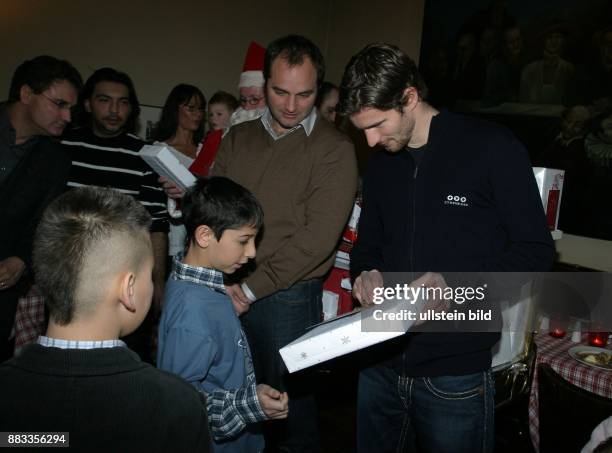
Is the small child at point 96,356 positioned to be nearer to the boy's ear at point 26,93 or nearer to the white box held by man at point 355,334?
the white box held by man at point 355,334

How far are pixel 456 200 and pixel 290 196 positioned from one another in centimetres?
70

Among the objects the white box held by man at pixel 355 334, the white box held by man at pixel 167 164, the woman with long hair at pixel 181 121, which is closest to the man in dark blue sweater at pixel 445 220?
the white box held by man at pixel 355 334

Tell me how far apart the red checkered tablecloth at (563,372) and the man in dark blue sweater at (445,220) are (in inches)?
34.8

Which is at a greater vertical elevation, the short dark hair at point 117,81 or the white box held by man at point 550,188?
the short dark hair at point 117,81

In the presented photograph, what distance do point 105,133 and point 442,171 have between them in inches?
79.4

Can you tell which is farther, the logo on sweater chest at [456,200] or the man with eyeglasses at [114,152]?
the man with eyeglasses at [114,152]

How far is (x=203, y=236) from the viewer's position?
162 centimetres

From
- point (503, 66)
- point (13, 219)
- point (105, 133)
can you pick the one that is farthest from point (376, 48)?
point (503, 66)

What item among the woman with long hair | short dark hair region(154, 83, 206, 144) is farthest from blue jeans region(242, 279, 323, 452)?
short dark hair region(154, 83, 206, 144)

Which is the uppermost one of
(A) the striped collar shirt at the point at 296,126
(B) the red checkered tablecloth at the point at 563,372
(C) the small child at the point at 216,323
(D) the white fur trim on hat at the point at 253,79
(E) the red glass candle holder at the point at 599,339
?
(D) the white fur trim on hat at the point at 253,79

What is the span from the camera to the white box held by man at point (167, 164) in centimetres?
201

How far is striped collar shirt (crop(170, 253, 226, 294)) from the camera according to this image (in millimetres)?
1561

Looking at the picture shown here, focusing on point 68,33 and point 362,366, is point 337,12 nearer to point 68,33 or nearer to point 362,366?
point 68,33

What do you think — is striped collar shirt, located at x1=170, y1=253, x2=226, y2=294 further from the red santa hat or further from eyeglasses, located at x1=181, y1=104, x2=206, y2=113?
eyeglasses, located at x1=181, y1=104, x2=206, y2=113
